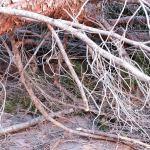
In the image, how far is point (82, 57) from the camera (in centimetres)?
401

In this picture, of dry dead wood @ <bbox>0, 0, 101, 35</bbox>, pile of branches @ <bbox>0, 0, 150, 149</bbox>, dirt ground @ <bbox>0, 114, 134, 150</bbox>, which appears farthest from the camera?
dirt ground @ <bbox>0, 114, 134, 150</bbox>

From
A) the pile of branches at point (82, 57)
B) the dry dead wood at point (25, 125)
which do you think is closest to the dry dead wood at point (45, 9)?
the pile of branches at point (82, 57)

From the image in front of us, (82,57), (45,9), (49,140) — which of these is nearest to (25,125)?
(49,140)

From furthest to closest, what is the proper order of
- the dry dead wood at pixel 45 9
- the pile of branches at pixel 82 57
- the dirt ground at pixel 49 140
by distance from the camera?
1. the dirt ground at pixel 49 140
2. the dry dead wood at pixel 45 9
3. the pile of branches at pixel 82 57

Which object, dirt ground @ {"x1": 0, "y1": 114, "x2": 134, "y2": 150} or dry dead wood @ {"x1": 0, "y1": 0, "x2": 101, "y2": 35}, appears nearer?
dry dead wood @ {"x1": 0, "y1": 0, "x2": 101, "y2": 35}

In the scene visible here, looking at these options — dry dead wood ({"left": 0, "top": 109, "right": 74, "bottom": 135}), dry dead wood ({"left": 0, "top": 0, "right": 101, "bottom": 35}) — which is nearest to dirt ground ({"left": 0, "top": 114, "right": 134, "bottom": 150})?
dry dead wood ({"left": 0, "top": 109, "right": 74, "bottom": 135})

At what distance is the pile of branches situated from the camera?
103 inches

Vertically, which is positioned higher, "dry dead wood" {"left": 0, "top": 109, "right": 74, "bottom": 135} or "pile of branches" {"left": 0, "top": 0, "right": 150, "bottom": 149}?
"pile of branches" {"left": 0, "top": 0, "right": 150, "bottom": 149}

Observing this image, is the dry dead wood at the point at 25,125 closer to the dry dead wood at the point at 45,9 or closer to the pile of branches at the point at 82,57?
the pile of branches at the point at 82,57

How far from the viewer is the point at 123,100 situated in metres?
3.03

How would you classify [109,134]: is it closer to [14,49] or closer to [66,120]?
[66,120]

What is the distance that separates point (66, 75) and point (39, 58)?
1.50ft

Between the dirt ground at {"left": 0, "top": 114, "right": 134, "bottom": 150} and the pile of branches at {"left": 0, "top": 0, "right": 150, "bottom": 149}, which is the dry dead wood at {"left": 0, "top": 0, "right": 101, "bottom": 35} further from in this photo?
the dirt ground at {"left": 0, "top": 114, "right": 134, "bottom": 150}

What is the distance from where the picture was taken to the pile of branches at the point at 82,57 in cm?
262
